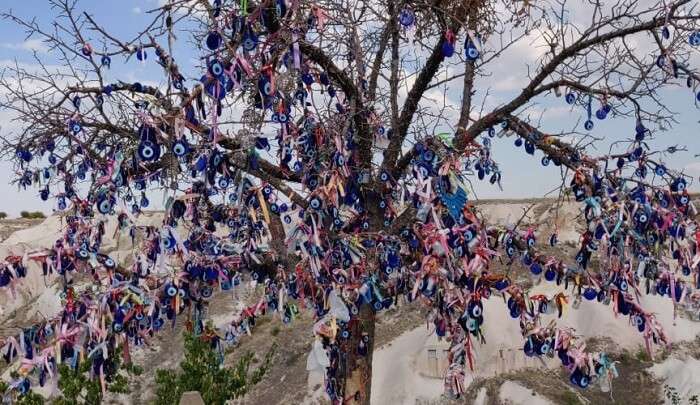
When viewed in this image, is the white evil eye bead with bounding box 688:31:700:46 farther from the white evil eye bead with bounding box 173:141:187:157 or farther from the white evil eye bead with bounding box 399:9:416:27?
the white evil eye bead with bounding box 173:141:187:157

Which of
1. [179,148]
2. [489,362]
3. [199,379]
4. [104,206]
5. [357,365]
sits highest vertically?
[179,148]

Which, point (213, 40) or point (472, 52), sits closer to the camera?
point (213, 40)

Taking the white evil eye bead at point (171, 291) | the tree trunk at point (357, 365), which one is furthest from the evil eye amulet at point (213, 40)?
the tree trunk at point (357, 365)

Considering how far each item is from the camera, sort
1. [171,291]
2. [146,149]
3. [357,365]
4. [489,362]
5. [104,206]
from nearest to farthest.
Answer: [146,149], [104,206], [171,291], [357,365], [489,362]

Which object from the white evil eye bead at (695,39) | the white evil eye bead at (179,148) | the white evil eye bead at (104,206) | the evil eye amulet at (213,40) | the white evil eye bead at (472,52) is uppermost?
the white evil eye bead at (695,39)

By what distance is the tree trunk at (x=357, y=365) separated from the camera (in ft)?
24.4

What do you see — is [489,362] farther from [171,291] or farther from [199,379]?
[171,291]

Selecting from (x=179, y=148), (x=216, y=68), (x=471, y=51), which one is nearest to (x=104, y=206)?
(x=179, y=148)

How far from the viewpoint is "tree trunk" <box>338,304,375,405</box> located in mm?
7426

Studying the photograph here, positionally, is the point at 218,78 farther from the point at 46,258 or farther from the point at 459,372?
the point at 459,372

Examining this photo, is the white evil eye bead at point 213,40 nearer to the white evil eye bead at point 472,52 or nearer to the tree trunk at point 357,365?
the white evil eye bead at point 472,52

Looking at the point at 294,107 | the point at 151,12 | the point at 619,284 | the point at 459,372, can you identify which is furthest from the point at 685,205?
the point at 151,12

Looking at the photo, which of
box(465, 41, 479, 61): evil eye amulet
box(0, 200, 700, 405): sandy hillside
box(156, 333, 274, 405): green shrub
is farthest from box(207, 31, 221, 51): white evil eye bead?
box(0, 200, 700, 405): sandy hillside

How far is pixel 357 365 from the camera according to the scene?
751 centimetres
